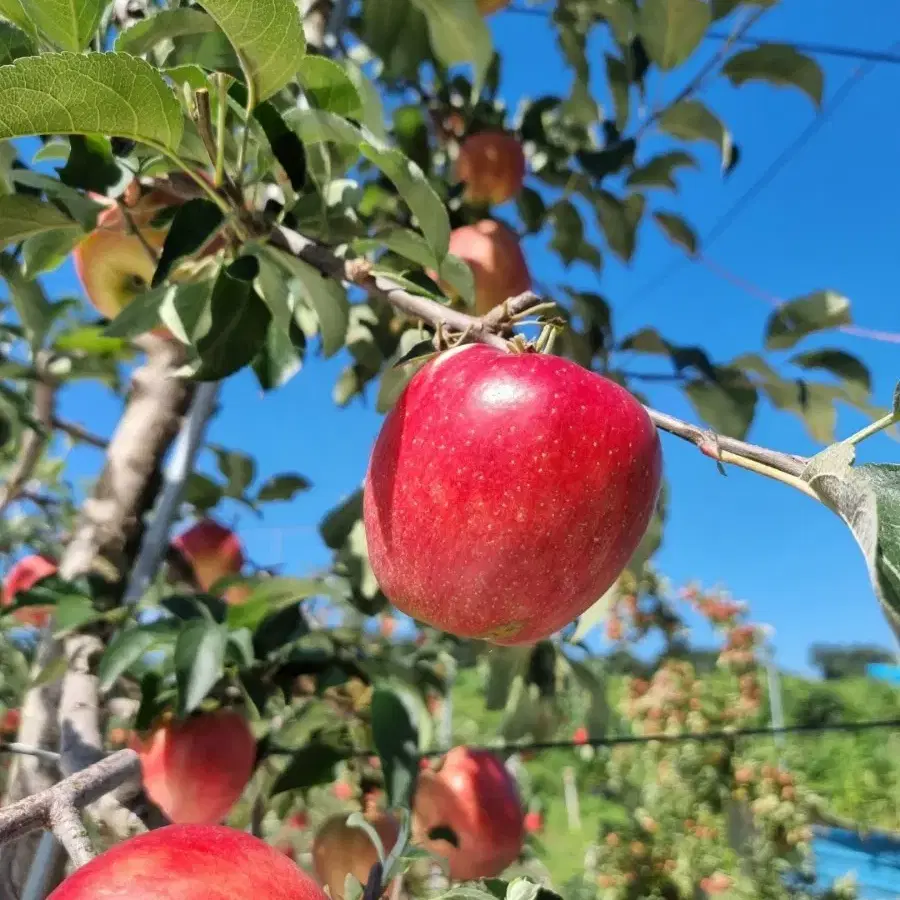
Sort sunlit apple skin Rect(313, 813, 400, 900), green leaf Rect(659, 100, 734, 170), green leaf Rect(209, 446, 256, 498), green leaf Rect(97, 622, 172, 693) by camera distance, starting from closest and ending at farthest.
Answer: green leaf Rect(97, 622, 172, 693) → sunlit apple skin Rect(313, 813, 400, 900) → green leaf Rect(659, 100, 734, 170) → green leaf Rect(209, 446, 256, 498)

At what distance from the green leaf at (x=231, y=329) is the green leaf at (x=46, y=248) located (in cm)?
14

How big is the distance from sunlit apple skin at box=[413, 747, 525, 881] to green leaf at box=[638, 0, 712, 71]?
2.81 ft

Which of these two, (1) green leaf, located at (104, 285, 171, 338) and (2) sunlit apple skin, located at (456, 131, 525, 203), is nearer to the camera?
(1) green leaf, located at (104, 285, 171, 338)

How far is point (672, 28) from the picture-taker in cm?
94

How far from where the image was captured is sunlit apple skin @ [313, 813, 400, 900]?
86cm

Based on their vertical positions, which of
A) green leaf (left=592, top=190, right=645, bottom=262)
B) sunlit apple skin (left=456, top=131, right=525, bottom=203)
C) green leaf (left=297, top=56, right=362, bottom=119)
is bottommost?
green leaf (left=297, top=56, right=362, bottom=119)

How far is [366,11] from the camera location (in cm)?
89

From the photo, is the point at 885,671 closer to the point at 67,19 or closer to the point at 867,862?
the point at 867,862

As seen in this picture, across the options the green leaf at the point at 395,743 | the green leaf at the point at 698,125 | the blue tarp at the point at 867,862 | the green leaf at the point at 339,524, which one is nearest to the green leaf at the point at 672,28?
the green leaf at the point at 698,125

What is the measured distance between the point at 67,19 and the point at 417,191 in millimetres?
230

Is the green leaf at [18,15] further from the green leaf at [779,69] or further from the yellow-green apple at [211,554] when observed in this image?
the green leaf at [779,69]

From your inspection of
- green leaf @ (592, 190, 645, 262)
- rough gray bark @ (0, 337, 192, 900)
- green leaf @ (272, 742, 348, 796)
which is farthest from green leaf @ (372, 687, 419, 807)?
green leaf @ (592, 190, 645, 262)

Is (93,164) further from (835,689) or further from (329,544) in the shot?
(835,689)

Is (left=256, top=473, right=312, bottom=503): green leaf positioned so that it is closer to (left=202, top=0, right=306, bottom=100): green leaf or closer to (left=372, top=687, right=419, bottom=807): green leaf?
(left=372, top=687, right=419, bottom=807): green leaf
